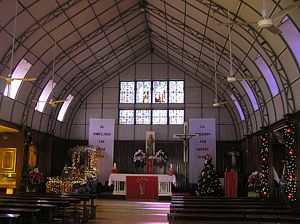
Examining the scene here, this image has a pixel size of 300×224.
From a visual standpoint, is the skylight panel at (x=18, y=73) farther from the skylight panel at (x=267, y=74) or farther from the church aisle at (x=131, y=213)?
the skylight panel at (x=267, y=74)

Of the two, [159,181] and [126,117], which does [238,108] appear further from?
[126,117]

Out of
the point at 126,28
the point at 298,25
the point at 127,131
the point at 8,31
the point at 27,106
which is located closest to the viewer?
the point at 298,25

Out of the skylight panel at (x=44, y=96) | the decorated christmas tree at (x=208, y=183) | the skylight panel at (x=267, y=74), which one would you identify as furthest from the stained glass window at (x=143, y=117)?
the skylight panel at (x=267, y=74)

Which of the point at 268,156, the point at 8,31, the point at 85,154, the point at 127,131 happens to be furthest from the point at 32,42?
the point at 268,156

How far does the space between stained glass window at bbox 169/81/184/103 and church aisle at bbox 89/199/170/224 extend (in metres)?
9.30

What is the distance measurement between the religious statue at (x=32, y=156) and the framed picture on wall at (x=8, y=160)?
1062 mm

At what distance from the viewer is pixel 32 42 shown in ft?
58.2

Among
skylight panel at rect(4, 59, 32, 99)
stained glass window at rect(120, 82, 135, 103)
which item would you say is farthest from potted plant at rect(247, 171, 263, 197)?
skylight panel at rect(4, 59, 32, 99)

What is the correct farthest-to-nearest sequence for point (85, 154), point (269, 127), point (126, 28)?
point (85, 154) → point (126, 28) → point (269, 127)

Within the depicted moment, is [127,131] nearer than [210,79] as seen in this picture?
No

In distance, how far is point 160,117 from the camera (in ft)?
88.9

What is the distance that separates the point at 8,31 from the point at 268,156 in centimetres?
1387

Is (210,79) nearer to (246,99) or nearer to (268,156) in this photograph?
(246,99)

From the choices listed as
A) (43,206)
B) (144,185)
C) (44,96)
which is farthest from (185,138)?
(43,206)
